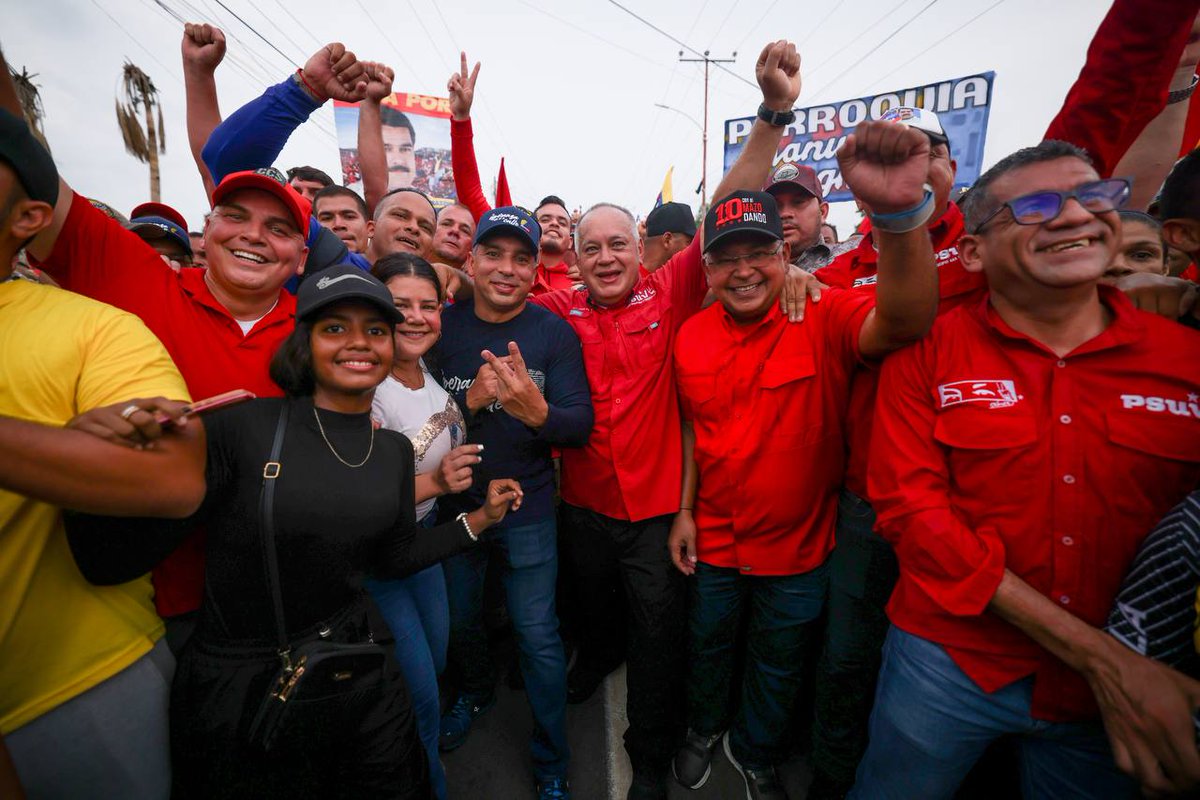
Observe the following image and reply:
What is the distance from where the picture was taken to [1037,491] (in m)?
1.44

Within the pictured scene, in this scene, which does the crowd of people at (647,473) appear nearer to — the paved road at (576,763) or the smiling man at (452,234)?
the paved road at (576,763)

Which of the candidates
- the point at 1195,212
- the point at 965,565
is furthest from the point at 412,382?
the point at 1195,212

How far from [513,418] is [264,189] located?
1482 millimetres

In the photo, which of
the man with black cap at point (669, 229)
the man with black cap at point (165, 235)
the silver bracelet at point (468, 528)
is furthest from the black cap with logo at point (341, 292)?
the man with black cap at point (669, 229)

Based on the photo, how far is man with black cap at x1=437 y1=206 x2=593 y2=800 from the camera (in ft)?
7.87

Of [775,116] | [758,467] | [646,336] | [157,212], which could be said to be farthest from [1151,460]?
[157,212]

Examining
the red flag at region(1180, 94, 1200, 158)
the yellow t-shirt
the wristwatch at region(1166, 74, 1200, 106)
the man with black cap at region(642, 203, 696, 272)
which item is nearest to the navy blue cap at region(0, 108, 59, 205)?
the yellow t-shirt

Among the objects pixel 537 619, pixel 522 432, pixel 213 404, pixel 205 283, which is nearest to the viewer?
pixel 213 404

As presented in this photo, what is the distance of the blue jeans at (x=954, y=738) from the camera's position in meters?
1.45

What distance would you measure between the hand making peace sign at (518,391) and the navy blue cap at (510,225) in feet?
2.62

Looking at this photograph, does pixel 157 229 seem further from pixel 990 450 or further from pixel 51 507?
pixel 990 450

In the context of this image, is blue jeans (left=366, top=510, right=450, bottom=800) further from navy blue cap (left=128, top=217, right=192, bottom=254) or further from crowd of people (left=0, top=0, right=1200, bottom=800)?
navy blue cap (left=128, top=217, right=192, bottom=254)

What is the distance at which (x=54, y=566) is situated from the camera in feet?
4.16

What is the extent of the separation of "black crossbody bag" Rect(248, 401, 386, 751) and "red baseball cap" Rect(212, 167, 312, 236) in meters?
0.93
